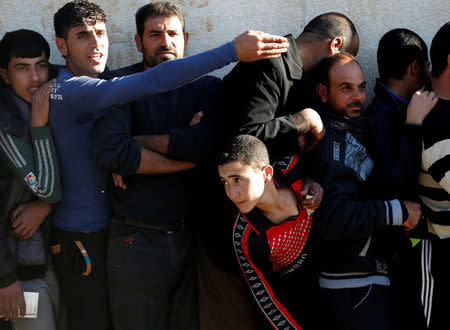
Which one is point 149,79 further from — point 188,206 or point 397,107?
point 397,107

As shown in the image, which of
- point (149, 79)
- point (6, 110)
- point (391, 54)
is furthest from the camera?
point (391, 54)

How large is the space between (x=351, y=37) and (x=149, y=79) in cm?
162

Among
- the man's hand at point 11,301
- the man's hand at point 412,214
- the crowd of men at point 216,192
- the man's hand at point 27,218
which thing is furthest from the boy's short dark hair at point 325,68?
the man's hand at point 11,301

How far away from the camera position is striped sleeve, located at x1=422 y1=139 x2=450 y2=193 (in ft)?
10.1

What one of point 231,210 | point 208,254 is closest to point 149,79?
point 231,210

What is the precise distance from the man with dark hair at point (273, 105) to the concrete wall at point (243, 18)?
2.81 ft

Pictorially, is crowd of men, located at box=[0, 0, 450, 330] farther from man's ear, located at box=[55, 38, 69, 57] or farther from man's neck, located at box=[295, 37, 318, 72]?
man's neck, located at box=[295, 37, 318, 72]

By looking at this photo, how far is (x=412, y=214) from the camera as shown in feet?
10.3

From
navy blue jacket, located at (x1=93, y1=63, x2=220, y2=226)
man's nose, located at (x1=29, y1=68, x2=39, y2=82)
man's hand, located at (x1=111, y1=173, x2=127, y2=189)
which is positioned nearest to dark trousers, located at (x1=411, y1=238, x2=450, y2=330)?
navy blue jacket, located at (x1=93, y1=63, x2=220, y2=226)

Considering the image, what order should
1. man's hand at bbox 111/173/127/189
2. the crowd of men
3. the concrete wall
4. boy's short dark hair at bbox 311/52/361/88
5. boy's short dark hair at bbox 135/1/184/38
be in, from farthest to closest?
the concrete wall → boy's short dark hair at bbox 135/1/184/38 → boy's short dark hair at bbox 311/52/361/88 → man's hand at bbox 111/173/127/189 → the crowd of men

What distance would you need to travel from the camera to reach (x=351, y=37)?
12.8ft

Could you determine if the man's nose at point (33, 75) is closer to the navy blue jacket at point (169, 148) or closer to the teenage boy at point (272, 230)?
the navy blue jacket at point (169, 148)

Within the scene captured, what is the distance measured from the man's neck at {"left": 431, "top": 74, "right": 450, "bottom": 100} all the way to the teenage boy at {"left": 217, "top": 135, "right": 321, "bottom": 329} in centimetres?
97

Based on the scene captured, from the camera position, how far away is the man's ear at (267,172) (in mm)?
3115
